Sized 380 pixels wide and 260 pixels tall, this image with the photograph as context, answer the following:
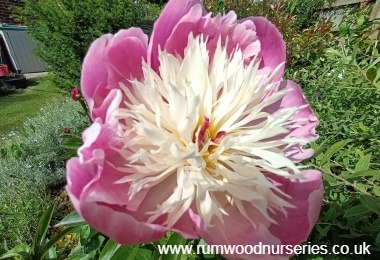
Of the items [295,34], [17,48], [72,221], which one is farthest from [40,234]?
[17,48]


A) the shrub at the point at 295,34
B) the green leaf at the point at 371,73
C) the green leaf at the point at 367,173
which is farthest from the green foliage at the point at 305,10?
the green leaf at the point at 367,173

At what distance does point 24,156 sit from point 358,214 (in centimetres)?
379

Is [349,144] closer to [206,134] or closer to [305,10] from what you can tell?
[206,134]

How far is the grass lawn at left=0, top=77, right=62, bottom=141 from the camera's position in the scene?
22.4 feet

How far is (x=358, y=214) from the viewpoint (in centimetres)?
102

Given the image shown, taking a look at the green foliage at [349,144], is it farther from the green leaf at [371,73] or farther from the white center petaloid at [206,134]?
the white center petaloid at [206,134]

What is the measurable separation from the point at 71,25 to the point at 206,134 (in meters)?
5.57

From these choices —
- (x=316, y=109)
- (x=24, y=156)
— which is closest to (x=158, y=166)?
(x=316, y=109)

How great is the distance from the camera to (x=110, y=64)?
0.64m

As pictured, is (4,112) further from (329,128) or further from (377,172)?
(377,172)

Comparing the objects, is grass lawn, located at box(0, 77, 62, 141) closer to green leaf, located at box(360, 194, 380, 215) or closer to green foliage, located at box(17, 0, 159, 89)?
green foliage, located at box(17, 0, 159, 89)

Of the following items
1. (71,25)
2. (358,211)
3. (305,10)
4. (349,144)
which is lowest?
(71,25)

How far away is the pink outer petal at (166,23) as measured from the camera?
2.19 ft

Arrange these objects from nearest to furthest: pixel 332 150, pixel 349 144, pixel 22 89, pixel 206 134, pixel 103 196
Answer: pixel 103 196 < pixel 206 134 < pixel 332 150 < pixel 349 144 < pixel 22 89
